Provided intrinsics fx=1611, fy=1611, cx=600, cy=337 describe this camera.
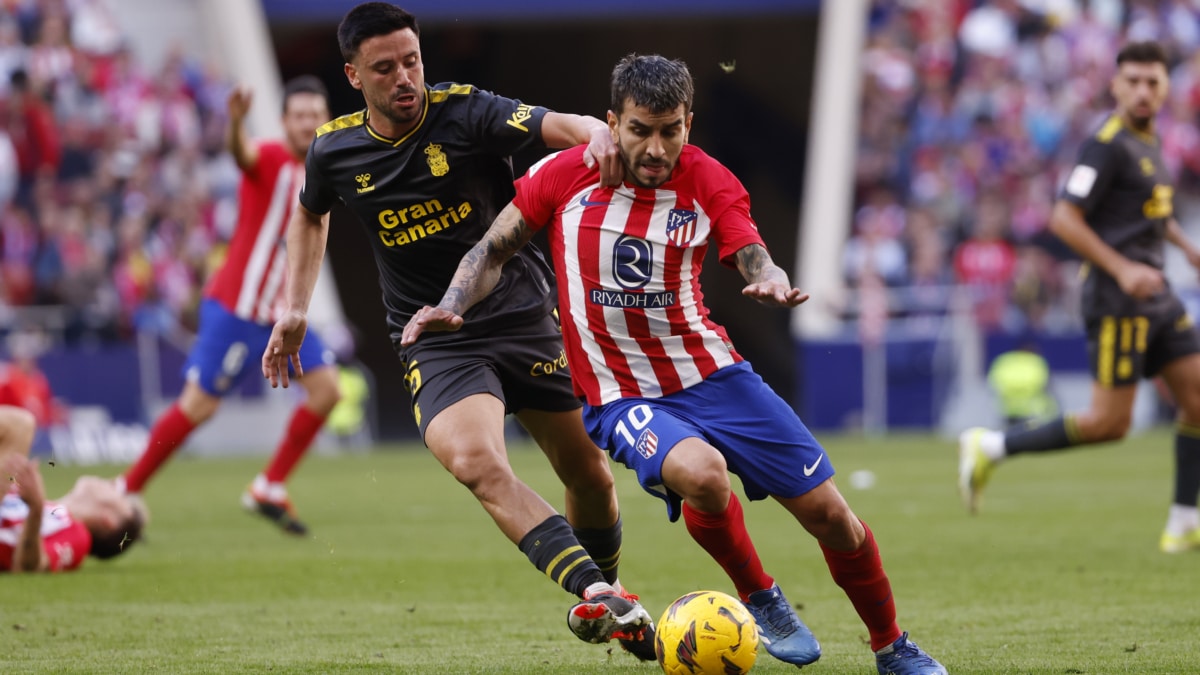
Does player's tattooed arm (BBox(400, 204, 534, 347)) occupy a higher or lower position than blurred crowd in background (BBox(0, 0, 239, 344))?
higher

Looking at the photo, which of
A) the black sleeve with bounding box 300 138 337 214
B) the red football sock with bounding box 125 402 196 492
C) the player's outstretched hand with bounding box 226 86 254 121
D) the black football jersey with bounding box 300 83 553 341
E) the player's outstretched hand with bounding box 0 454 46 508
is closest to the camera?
the black football jersey with bounding box 300 83 553 341

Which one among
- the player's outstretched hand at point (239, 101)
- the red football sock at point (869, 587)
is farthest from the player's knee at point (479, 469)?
the player's outstretched hand at point (239, 101)

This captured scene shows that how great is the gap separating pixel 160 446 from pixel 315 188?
4.28 metres

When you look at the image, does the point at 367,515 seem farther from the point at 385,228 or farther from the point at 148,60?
the point at 148,60

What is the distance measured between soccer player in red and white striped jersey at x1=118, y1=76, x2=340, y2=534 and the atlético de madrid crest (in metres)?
4.92

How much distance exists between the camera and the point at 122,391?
18.4m

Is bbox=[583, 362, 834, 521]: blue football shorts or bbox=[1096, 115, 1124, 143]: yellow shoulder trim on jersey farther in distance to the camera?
bbox=[1096, 115, 1124, 143]: yellow shoulder trim on jersey

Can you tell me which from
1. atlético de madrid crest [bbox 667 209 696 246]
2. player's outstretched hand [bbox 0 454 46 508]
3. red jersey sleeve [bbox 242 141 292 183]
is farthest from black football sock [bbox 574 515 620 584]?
red jersey sleeve [bbox 242 141 292 183]

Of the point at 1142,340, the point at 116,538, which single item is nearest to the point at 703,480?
the point at 116,538

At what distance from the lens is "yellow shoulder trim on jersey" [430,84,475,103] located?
20.0 feet

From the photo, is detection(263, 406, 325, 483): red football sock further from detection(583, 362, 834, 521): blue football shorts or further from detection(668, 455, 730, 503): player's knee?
detection(668, 455, 730, 503): player's knee

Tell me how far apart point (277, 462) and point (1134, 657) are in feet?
20.1

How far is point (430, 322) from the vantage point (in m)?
5.35

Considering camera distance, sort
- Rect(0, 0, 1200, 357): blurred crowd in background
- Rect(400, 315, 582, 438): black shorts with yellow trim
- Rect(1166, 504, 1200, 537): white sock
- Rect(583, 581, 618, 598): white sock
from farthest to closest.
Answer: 1. Rect(0, 0, 1200, 357): blurred crowd in background
2. Rect(1166, 504, 1200, 537): white sock
3. Rect(400, 315, 582, 438): black shorts with yellow trim
4. Rect(583, 581, 618, 598): white sock
